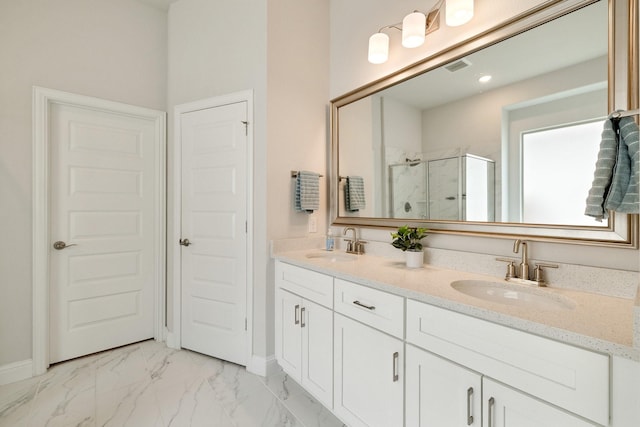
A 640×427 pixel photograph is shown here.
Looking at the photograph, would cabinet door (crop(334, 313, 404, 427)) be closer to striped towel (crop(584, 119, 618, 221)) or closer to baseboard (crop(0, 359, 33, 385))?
striped towel (crop(584, 119, 618, 221))

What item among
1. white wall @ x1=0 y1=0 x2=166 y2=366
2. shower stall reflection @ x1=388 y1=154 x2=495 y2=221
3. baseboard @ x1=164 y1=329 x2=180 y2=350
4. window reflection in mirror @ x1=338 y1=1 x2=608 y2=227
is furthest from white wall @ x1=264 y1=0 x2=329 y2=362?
white wall @ x1=0 y1=0 x2=166 y2=366

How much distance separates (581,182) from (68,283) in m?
3.31

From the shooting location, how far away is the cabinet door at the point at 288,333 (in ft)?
6.07

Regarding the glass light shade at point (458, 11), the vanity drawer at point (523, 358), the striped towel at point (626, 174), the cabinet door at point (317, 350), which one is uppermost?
the glass light shade at point (458, 11)

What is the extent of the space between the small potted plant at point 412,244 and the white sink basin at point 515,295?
30 cm

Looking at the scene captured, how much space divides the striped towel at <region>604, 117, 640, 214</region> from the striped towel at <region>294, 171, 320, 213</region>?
1642mm

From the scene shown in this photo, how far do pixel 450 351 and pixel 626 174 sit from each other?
867 mm

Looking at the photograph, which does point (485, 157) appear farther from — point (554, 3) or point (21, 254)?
point (21, 254)

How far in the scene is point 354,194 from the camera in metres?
2.31

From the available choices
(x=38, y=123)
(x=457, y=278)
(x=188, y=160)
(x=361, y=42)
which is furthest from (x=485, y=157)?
(x=38, y=123)

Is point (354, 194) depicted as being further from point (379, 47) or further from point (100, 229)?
point (100, 229)

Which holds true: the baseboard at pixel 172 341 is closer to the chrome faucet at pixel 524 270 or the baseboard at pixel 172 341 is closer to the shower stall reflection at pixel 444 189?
the shower stall reflection at pixel 444 189

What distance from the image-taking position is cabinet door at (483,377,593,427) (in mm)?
826

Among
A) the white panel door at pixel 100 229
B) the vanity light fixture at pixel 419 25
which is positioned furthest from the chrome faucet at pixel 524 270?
the white panel door at pixel 100 229
